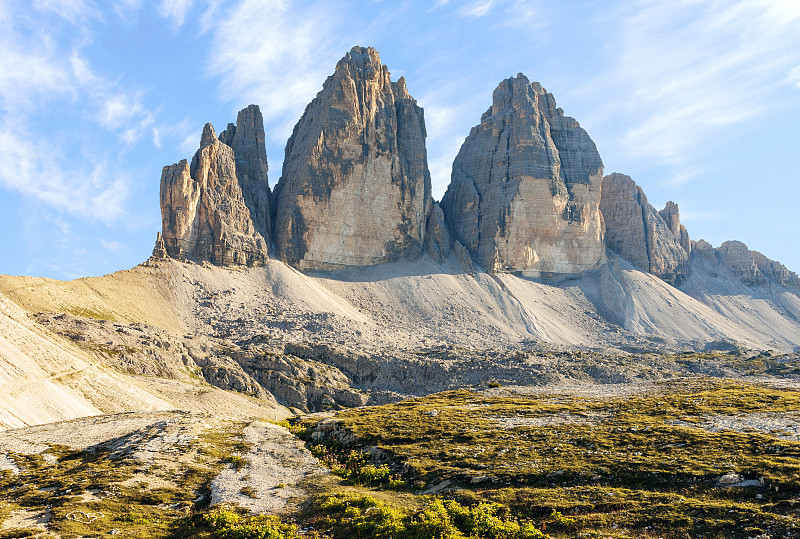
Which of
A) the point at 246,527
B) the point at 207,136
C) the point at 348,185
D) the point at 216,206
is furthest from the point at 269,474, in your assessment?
the point at 348,185

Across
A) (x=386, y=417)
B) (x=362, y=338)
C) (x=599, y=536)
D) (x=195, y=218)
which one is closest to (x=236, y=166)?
(x=195, y=218)

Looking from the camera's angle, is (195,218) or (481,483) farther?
(195,218)

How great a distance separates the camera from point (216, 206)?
161125 millimetres

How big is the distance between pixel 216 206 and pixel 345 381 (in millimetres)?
78755

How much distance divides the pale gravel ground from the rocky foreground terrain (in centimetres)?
24

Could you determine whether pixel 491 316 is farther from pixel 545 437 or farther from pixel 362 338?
pixel 545 437

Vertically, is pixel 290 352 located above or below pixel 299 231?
below

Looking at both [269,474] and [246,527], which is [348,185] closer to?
[269,474]

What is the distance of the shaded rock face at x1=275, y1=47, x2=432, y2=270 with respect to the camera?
583 ft

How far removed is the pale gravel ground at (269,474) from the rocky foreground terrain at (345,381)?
0.78 feet

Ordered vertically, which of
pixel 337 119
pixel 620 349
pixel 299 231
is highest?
pixel 337 119

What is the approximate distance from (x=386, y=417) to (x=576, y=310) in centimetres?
15911

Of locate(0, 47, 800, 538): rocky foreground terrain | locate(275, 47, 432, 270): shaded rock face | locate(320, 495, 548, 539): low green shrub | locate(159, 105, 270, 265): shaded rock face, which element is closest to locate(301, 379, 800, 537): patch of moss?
locate(0, 47, 800, 538): rocky foreground terrain

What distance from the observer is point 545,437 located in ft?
106
